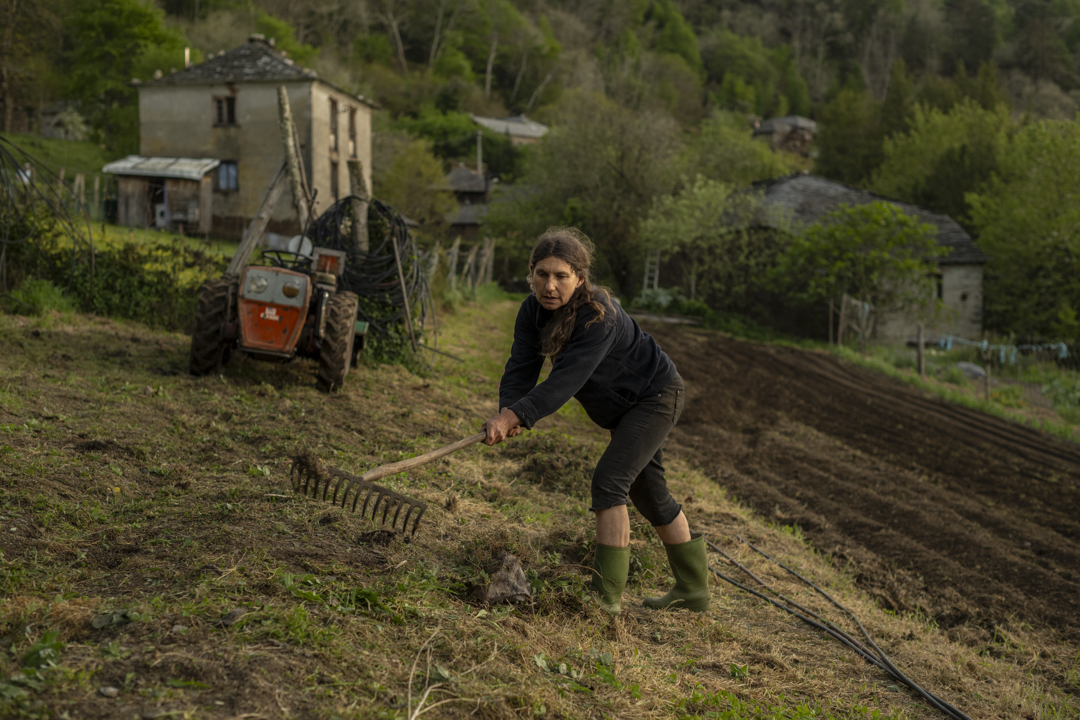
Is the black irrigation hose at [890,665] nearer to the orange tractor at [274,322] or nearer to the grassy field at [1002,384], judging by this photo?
the orange tractor at [274,322]

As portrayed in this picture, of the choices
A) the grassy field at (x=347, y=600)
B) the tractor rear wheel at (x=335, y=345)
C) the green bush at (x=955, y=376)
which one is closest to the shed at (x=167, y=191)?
the tractor rear wheel at (x=335, y=345)

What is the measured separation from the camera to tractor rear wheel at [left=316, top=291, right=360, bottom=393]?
25.5ft

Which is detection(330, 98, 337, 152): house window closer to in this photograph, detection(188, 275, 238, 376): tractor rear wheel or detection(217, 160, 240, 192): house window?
detection(217, 160, 240, 192): house window

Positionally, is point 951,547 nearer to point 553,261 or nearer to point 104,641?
point 553,261

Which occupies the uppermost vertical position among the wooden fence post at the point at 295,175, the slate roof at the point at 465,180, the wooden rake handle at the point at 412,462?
the slate roof at the point at 465,180

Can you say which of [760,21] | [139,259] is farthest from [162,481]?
[760,21]

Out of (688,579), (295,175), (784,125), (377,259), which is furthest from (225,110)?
(784,125)

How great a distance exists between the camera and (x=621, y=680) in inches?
124

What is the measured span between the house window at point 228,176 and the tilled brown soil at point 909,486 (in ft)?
68.3

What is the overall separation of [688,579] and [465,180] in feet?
164

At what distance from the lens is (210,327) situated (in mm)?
7512

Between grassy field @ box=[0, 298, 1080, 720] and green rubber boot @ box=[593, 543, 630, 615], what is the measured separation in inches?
3.6

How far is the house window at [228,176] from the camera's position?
28.7 metres

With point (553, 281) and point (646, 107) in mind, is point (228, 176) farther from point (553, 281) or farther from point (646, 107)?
point (553, 281)
